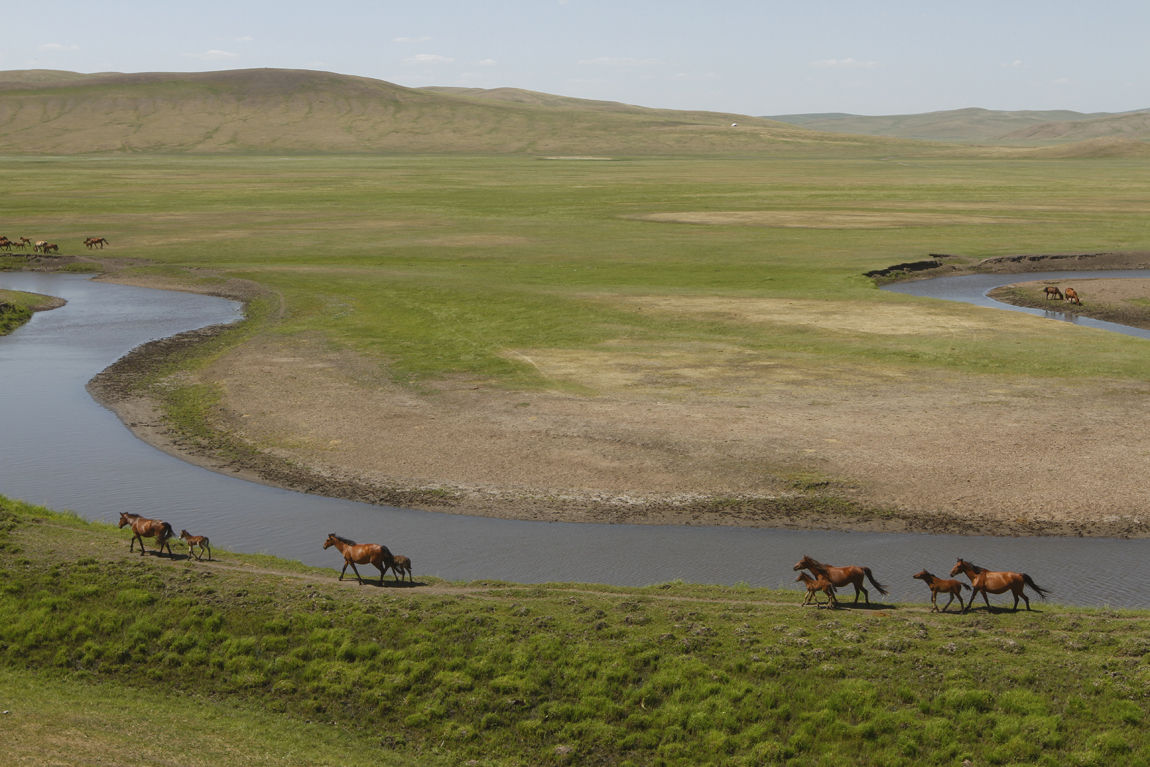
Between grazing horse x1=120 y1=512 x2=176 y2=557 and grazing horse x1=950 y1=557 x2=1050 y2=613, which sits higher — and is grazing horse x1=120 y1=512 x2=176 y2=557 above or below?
below

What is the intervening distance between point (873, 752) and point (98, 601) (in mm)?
16156

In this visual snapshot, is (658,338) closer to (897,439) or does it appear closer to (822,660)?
(897,439)

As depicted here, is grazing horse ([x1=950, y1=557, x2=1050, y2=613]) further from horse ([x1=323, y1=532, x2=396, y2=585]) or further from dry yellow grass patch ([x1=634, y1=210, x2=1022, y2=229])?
dry yellow grass patch ([x1=634, y1=210, x2=1022, y2=229])

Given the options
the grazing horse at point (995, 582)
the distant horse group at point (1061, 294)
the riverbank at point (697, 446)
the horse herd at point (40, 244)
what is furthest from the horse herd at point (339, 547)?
the horse herd at point (40, 244)

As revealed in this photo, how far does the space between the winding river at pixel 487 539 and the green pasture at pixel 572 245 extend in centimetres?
1435

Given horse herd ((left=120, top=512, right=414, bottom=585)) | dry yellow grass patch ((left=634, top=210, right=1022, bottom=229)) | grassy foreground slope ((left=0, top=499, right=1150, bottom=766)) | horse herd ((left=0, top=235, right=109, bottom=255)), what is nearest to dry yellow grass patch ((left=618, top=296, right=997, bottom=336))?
grassy foreground slope ((left=0, top=499, right=1150, bottom=766))

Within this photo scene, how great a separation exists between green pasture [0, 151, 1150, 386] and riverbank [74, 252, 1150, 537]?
4.52m

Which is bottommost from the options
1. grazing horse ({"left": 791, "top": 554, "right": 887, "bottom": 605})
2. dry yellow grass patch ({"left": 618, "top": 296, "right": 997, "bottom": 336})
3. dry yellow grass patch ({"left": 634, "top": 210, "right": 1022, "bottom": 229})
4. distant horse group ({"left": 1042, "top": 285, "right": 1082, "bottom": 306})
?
grazing horse ({"left": 791, "top": 554, "right": 887, "bottom": 605})

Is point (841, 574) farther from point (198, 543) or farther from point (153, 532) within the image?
point (153, 532)

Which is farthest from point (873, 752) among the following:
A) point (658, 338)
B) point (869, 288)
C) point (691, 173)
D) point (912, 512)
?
point (691, 173)

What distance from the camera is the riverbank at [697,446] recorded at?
30.4 meters

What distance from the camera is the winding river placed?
26.2 meters

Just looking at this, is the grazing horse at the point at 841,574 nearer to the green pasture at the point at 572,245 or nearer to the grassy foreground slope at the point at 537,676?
the grassy foreground slope at the point at 537,676

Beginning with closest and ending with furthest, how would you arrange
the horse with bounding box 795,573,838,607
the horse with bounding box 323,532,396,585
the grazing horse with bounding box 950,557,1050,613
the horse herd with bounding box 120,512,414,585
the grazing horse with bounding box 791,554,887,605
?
the grazing horse with bounding box 950,557,1050,613 → the horse with bounding box 795,573,838,607 → the grazing horse with bounding box 791,554,887,605 → the horse with bounding box 323,532,396,585 → the horse herd with bounding box 120,512,414,585
